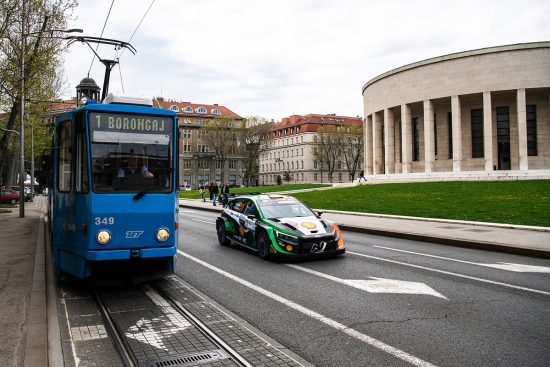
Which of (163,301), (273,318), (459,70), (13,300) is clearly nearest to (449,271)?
(273,318)

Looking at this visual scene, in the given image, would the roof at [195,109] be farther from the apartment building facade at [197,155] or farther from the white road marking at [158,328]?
the white road marking at [158,328]

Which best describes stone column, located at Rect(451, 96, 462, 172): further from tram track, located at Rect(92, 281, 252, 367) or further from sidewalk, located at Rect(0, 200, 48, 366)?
tram track, located at Rect(92, 281, 252, 367)

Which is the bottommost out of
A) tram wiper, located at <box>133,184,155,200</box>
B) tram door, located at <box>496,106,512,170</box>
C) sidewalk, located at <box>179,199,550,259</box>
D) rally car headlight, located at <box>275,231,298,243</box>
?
sidewalk, located at <box>179,199,550,259</box>

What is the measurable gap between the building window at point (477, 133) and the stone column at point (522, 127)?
5.34m

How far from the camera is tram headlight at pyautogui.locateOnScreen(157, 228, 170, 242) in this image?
786 cm

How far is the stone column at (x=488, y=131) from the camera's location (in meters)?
47.1

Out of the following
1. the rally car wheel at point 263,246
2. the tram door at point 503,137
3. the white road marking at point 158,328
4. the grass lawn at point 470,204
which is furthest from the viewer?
the tram door at point 503,137

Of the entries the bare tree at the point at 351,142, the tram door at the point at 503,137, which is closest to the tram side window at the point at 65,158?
the tram door at the point at 503,137

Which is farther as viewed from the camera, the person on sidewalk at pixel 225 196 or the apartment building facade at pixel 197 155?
the apartment building facade at pixel 197 155

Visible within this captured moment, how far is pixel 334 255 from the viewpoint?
37.9ft

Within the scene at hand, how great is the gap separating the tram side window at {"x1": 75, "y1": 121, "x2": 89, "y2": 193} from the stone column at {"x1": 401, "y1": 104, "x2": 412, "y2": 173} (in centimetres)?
4912

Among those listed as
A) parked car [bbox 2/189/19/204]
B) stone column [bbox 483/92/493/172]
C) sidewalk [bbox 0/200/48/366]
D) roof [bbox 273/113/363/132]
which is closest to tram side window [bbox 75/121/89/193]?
sidewalk [bbox 0/200/48/366]

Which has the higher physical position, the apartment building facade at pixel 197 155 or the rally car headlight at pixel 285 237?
the apartment building facade at pixel 197 155

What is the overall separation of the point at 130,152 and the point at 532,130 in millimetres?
51351
